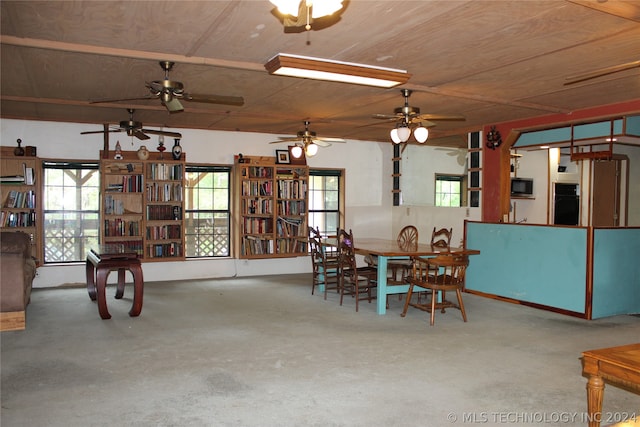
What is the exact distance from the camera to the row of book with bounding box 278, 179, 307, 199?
8289mm

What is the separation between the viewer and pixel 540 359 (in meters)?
3.93

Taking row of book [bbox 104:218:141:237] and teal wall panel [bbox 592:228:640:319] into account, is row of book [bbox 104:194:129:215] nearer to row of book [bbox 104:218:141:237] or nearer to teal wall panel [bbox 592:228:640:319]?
row of book [bbox 104:218:141:237]

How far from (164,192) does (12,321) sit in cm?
320

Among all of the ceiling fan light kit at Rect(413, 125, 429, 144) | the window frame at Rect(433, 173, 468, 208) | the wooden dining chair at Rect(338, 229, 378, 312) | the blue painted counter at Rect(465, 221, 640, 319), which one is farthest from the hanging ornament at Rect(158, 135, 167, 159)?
the blue painted counter at Rect(465, 221, 640, 319)

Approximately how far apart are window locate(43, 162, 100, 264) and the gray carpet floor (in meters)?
1.57

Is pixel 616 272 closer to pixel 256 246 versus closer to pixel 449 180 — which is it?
pixel 449 180

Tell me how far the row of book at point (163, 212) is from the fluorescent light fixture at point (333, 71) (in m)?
4.14

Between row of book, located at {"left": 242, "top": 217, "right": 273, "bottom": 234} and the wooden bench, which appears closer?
the wooden bench

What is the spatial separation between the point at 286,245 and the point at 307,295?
1952mm

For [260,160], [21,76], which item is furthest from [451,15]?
[260,160]

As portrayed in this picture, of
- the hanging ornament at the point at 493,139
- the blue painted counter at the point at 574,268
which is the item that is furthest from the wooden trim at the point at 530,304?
the hanging ornament at the point at 493,139

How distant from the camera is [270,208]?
26.9ft

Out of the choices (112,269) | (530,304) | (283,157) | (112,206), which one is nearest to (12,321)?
(112,269)

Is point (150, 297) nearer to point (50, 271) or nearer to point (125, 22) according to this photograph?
point (50, 271)
